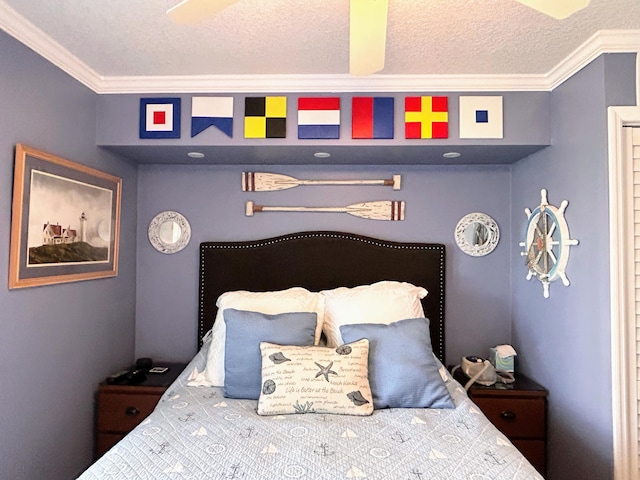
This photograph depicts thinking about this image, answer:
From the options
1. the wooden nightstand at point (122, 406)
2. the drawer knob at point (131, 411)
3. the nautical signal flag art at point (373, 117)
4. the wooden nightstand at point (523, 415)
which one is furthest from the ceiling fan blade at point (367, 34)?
the drawer knob at point (131, 411)

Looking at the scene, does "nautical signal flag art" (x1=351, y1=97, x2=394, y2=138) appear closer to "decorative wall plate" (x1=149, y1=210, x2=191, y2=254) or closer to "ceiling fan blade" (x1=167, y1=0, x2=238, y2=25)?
"ceiling fan blade" (x1=167, y1=0, x2=238, y2=25)

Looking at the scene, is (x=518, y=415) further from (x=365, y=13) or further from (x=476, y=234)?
(x=365, y=13)

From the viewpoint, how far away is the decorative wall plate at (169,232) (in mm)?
2711

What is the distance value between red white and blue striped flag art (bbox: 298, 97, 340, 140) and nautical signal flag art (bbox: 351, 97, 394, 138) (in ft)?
0.34

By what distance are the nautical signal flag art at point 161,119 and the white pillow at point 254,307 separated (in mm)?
982

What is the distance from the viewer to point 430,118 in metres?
2.21

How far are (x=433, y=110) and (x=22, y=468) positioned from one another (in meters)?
2.60

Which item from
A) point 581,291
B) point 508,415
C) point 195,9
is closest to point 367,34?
point 195,9

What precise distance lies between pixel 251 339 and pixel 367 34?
4.51ft

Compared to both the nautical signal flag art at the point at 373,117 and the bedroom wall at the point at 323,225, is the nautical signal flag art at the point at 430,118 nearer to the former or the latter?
the nautical signal flag art at the point at 373,117

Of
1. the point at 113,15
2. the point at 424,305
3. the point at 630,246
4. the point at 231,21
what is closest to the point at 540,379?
the point at 424,305

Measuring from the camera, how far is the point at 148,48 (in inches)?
75.3

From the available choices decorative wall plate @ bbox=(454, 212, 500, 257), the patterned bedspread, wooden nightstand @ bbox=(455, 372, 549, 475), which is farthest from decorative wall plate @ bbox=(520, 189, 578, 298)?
the patterned bedspread

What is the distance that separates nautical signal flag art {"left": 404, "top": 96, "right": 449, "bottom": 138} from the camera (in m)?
2.21
